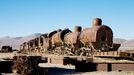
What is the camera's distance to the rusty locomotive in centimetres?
2504

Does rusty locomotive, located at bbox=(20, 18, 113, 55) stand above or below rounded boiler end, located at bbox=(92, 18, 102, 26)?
below

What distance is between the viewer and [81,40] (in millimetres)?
27141

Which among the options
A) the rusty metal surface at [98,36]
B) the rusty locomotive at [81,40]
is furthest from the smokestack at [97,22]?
the rusty metal surface at [98,36]

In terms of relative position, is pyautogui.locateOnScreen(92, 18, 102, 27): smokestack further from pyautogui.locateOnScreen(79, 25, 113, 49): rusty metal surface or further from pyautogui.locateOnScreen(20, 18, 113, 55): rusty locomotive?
pyautogui.locateOnScreen(79, 25, 113, 49): rusty metal surface

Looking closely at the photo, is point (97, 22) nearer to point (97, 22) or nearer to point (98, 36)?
point (97, 22)

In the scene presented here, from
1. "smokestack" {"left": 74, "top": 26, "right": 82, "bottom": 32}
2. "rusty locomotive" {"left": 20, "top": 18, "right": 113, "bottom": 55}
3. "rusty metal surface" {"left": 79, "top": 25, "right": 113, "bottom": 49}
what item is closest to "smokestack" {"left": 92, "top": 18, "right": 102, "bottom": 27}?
"rusty locomotive" {"left": 20, "top": 18, "right": 113, "bottom": 55}

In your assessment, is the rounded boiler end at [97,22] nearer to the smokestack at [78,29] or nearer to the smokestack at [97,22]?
the smokestack at [97,22]

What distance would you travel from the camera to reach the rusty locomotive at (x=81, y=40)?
82.2 feet

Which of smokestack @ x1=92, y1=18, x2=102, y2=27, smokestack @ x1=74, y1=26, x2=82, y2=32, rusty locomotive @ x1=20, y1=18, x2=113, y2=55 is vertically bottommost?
rusty locomotive @ x1=20, y1=18, x2=113, y2=55

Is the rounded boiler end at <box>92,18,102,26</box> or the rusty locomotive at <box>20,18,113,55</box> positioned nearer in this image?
the rusty locomotive at <box>20,18,113,55</box>

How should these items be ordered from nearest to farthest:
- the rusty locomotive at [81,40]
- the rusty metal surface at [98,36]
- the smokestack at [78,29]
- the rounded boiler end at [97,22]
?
the rusty metal surface at [98,36] → the rusty locomotive at [81,40] → the rounded boiler end at [97,22] → the smokestack at [78,29]

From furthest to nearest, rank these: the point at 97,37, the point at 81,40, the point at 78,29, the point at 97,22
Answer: the point at 78,29
the point at 81,40
the point at 97,22
the point at 97,37

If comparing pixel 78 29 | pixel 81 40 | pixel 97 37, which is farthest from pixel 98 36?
pixel 78 29

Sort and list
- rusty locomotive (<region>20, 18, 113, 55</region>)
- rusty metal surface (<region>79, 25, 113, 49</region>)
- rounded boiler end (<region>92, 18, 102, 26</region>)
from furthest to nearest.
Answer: rounded boiler end (<region>92, 18, 102, 26</region>)
rusty locomotive (<region>20, 18, 113, 55</region>)
rusty metal surface (<region>79, 25, 113, 49</region>)
